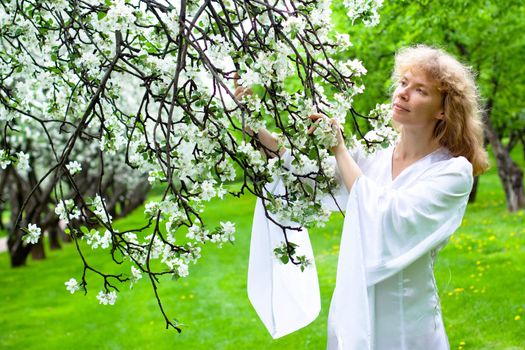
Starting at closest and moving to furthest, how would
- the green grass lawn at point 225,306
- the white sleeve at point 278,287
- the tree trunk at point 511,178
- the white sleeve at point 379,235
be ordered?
the white sleeve at point 379,235 → the white sleeve at point 278,287 → the green grass lawn at point 225,306 → the tree trunk at point 511,178

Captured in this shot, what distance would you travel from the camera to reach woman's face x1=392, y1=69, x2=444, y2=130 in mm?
3328

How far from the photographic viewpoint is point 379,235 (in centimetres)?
315

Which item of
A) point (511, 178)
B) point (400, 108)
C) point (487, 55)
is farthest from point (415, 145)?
point (511, 178)

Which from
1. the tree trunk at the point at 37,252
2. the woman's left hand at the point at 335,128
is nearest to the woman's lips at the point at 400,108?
the woman's left hand at the point at 335,128

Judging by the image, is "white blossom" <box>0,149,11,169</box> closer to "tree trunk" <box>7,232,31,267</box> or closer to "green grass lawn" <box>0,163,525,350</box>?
"green grass lawn" <box>0,163,525,350</box>

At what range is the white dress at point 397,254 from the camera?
3131mm

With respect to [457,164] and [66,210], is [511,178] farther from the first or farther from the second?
[66,210]

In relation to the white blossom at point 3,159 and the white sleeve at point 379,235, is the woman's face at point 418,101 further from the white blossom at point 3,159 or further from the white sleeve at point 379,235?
the white blossom at point 3,159

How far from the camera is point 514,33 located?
17.7m

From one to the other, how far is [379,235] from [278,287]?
2.57 feet

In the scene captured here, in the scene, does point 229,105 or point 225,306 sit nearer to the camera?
point 229,105

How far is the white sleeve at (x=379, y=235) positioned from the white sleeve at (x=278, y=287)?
54 cm

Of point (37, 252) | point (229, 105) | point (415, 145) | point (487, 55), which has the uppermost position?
point (487, 55)

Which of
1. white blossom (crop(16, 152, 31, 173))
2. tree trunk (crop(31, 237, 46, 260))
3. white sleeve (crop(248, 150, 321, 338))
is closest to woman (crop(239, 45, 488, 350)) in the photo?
white sleeve (crop(248, 150, 321, 338))
